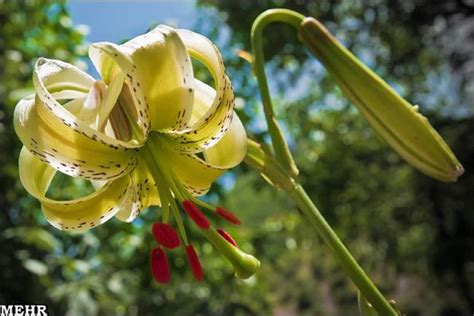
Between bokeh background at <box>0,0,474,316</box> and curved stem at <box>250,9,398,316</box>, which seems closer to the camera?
curved stem at <box>250,9,398,316</box>

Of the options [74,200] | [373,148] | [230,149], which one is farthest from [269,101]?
[373,148]

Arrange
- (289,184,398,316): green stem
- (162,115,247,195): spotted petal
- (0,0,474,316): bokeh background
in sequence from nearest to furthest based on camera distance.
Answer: (289,184,398,316): green stem < (162,115,247,195): spotted petal < (0,0,474,316): bokeh background

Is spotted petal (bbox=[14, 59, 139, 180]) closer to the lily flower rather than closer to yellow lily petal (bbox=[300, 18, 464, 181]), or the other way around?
the lily flower

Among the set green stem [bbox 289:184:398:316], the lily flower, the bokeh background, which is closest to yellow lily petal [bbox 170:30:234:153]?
the lily flower

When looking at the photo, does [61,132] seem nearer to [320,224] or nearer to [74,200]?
[74,200]

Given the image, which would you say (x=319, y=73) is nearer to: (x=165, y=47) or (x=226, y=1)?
(x=226, y=1)

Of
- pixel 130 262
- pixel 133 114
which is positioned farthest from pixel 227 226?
pixel 133 114
